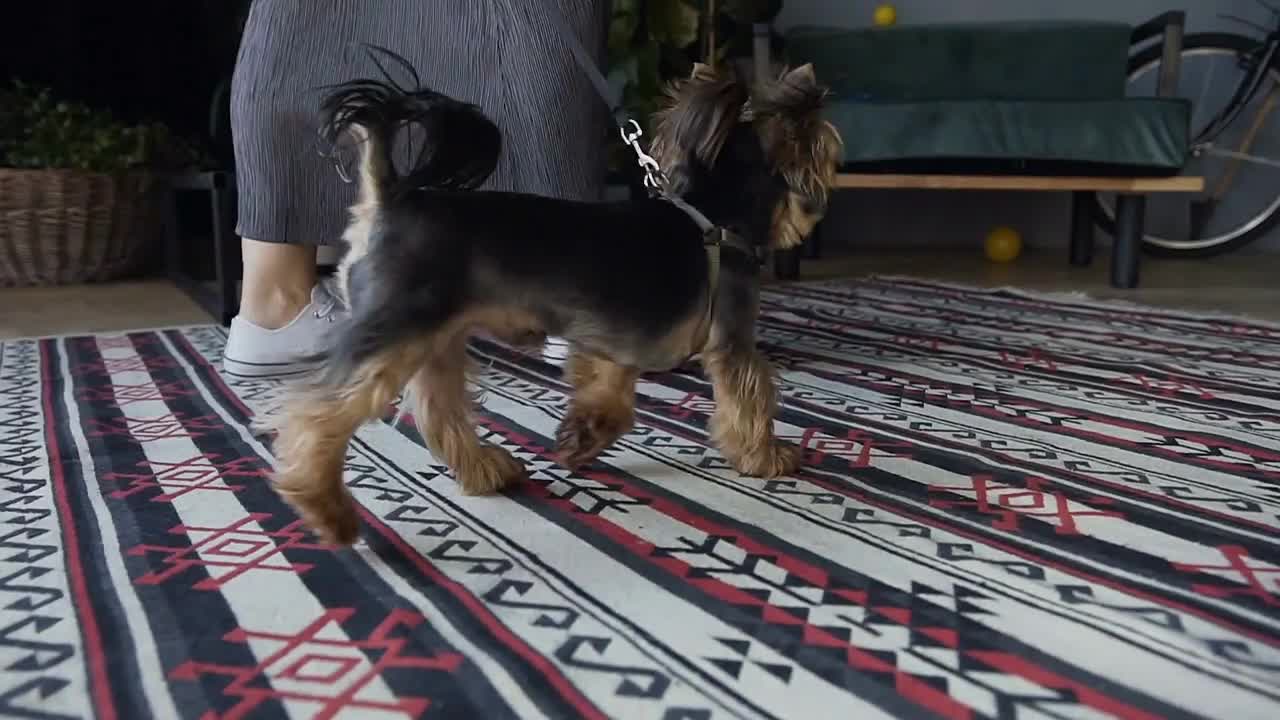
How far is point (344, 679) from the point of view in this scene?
850mm

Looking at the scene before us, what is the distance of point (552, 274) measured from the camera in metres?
1.17

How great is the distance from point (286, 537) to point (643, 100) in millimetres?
2606

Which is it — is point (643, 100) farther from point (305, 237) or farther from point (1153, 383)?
point (1153, 383)

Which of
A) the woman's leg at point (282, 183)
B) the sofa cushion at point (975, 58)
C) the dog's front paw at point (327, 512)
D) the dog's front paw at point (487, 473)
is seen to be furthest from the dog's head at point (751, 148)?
the sofa cushion at point (975, 58)

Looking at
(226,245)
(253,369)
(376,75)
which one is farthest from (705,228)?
(226,245)

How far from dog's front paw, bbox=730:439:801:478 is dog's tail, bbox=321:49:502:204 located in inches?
21.6

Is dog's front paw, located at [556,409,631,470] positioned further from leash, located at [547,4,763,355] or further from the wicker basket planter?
the wicker basket planter

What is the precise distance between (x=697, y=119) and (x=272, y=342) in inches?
43.1

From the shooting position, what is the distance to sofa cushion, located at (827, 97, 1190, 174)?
3.23 m

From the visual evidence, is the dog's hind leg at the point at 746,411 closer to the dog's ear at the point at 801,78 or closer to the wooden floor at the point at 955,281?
the dog's ear at the point at 801,78

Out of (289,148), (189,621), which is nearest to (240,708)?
(189,621)

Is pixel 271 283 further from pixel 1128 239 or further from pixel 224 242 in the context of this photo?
pixel 1128 239

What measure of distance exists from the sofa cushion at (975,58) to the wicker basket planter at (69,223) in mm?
2695

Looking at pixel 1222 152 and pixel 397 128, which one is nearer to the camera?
pixel 397 128
